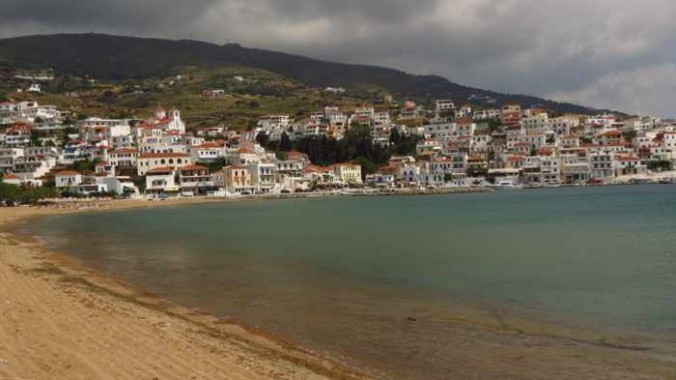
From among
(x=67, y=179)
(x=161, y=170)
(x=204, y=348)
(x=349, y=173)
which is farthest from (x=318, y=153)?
(x=204, y=348)

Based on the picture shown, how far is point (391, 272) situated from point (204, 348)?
411 inches

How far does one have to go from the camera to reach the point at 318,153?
10412 centimetres

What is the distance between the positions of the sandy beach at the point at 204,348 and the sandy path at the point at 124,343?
1 centimetres

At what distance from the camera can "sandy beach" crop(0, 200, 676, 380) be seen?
796 centimetres

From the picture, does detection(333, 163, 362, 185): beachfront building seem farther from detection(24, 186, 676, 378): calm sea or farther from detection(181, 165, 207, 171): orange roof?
detection(24, 186, 676, 378): calm sea

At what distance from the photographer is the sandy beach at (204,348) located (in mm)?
7965

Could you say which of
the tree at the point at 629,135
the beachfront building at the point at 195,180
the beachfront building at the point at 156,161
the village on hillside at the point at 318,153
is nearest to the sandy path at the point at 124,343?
the village on hillside at the point at 318,153

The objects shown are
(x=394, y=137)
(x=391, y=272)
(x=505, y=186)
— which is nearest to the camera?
(x=391, y=272)

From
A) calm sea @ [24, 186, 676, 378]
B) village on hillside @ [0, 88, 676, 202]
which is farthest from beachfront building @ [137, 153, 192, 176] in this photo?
calm sea @ [24, 186, 676, 378]

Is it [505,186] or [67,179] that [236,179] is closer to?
[67,179]

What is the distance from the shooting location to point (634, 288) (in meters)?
16.1

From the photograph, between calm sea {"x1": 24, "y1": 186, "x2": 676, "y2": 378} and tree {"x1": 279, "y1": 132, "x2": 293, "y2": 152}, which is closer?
calm sea {"x1": 24, "y1": 186, "x2": 676, "y2": 378}

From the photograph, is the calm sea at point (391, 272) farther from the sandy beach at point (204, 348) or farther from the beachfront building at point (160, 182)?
the beachfront building at point (160, 182)

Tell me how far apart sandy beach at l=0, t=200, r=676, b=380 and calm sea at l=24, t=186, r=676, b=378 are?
693 mm
